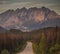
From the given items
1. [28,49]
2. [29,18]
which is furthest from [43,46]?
[29,18]

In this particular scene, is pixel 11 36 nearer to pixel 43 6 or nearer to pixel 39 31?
pixel 39 31

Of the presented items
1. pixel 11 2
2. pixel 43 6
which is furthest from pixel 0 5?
pixel 43 6

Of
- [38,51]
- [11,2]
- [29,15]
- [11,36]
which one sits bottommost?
[38,51]

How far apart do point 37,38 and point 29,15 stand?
1.24 feet

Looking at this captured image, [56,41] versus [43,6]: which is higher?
[43,6]

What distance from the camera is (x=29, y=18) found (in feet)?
10.8

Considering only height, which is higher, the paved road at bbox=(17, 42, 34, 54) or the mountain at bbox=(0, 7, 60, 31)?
the mountain at bbox=(0, 7, 60, 31)

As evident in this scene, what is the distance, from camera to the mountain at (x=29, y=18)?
3.26 metres

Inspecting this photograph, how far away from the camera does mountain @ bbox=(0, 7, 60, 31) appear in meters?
3.26

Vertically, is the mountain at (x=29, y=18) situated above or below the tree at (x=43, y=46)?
above

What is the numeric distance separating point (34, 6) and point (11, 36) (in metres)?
0.58

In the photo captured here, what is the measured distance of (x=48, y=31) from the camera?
3238 millimetres

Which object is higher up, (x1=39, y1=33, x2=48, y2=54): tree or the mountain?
the mountain

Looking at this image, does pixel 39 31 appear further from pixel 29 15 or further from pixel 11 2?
pixel 11 2
